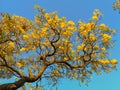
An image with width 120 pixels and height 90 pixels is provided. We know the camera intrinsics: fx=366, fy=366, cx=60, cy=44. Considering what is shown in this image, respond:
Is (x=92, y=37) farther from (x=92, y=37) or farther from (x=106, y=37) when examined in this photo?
(x=106, y=37)

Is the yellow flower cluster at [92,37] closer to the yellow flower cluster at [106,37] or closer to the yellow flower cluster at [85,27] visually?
the yellow flower cluster at [85,27]

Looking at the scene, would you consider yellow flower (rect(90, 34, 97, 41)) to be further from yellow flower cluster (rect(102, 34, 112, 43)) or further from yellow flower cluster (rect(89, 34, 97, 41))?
yellow flower cluster (rect(102, 34, 112, 43))

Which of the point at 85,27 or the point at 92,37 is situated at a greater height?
the point at 85,27

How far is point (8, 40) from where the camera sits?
26875 millimetres

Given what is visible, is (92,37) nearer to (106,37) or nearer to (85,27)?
(85,27)

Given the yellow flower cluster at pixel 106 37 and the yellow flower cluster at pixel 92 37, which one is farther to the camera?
the yellow flower cluster at pixel 106 37

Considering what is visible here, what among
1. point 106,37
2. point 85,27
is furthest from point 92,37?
point 106,37

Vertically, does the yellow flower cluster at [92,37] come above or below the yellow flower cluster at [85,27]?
below

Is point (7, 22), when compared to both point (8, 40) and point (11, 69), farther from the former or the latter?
point (11, 69)

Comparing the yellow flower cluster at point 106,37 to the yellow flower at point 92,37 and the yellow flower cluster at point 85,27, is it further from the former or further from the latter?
the yellow flower cluster at point 85,27

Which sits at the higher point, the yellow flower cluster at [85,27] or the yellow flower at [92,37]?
the yellow flower cluster at [85,27]

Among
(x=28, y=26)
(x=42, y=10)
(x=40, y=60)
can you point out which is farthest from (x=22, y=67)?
(x=42, y=10)

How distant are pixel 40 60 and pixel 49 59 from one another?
84 cm

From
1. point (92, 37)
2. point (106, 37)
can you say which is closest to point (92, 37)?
point (92, 37)
